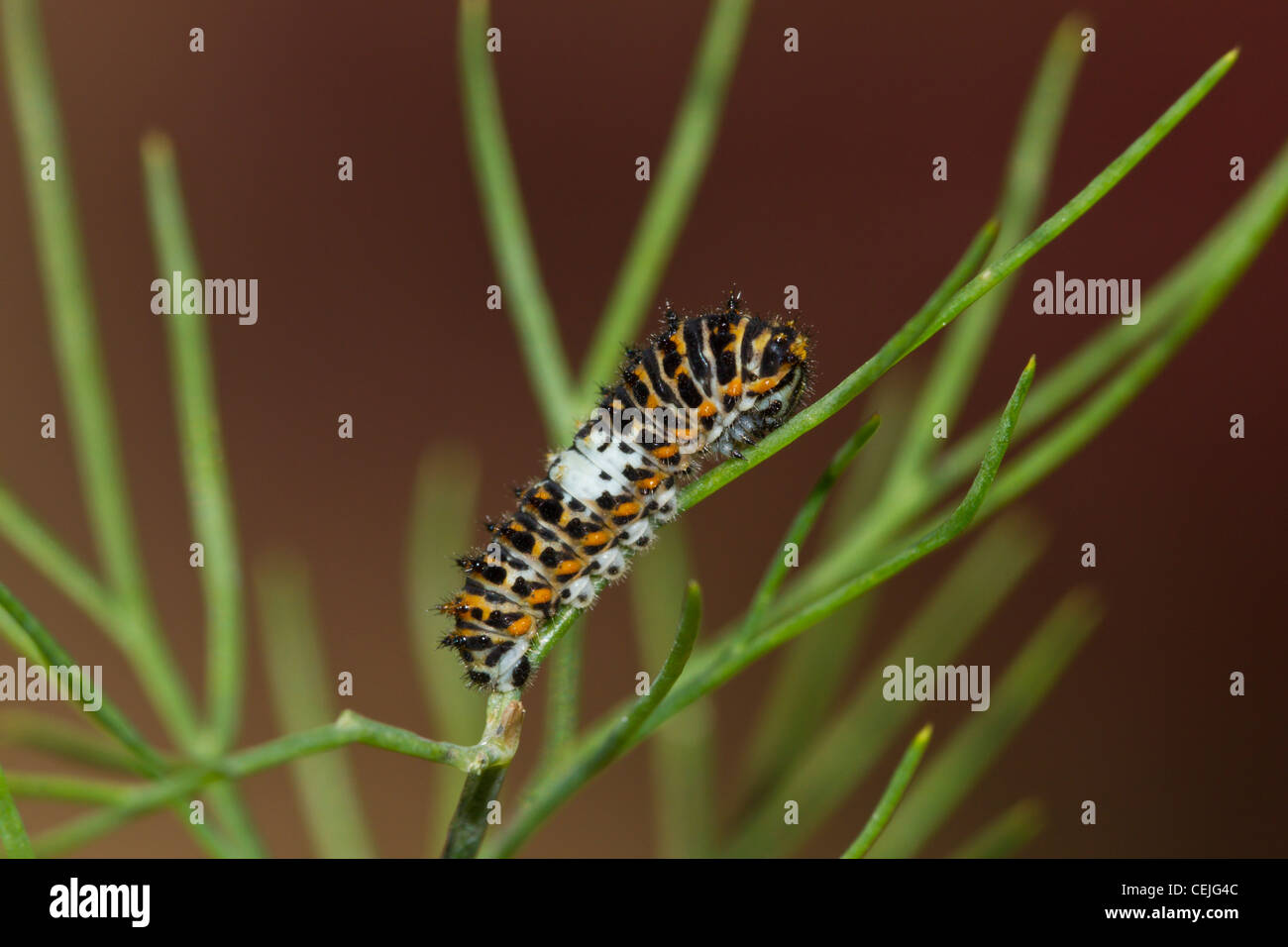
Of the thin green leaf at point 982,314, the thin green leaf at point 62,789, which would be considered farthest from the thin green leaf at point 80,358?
the thin green leaf at point 982,314

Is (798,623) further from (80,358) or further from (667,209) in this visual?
(80,358)

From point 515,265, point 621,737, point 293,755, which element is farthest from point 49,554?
point 621,737

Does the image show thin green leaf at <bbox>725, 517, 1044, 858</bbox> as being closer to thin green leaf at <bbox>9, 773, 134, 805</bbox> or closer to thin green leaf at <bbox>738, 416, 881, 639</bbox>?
thin green leaf at <bbox>738, 416, 881, 639</bbox>

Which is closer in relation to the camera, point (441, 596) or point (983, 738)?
point (983, 738)

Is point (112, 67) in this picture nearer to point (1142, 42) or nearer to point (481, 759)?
point (1142, 42)

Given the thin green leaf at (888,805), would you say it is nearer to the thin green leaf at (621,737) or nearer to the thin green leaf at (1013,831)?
the thin green leaf at (621,737)

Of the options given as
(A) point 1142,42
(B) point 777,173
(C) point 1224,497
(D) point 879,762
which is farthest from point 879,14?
(D) point 879,762
